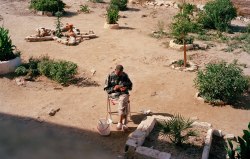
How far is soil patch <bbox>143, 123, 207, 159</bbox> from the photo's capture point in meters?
7.22

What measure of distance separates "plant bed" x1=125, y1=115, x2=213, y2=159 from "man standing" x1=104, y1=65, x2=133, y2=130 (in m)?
0.44

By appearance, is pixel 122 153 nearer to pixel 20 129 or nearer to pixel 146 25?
pixel 20 129

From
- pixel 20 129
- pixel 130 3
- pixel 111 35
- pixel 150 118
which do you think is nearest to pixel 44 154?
pixel 20 129

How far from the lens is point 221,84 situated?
30.6 feet

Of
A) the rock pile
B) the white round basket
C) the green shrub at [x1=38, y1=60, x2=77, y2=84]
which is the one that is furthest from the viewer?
the rock pile

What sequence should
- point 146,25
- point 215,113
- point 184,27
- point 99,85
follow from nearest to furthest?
point 215,113 → point 99,85 → point 184,27 → point 146,25

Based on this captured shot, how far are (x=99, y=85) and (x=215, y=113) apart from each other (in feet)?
10.9

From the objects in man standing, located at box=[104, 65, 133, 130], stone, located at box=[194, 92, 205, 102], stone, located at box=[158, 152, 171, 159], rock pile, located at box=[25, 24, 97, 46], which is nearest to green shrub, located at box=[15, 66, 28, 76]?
rock pile, located at box=[25, 24, 97, 46]

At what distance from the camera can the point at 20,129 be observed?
8109mm

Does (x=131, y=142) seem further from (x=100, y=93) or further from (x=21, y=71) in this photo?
(x=21, y=71)

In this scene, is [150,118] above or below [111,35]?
below

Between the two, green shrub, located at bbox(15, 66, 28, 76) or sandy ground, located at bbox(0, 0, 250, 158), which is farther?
green shrub, located at bbox(15, 66, 28, 76)

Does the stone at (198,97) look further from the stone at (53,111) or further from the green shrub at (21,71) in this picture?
the green shrub at (21,71)

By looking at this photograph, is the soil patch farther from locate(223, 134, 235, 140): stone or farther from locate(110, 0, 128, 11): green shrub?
locate(110, 0, 128, 11): green shrub
